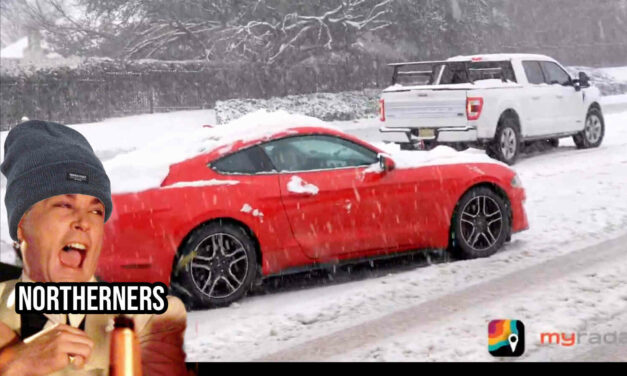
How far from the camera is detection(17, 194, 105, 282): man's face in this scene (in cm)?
129

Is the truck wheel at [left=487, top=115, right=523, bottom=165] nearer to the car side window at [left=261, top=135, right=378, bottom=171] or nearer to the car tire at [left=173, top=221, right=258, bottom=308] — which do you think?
the car side window at [left=261, top=135, right=378, bottom=171]

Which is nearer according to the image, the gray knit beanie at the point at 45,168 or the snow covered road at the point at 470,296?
the gray knit beanie at the point at 45,168

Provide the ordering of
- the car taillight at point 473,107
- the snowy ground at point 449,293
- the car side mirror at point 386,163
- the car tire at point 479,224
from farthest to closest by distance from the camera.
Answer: the car tire at point 479,224
the car side mirror at point 386,163
the car taillight at point 473,107
the snowy ground at point 449,293

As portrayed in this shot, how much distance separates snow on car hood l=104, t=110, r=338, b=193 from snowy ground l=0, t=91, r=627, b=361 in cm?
12

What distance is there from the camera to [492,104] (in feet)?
15.3

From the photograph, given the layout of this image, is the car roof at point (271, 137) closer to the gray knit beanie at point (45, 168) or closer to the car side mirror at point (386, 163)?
the car side mirror at point (386, 163)

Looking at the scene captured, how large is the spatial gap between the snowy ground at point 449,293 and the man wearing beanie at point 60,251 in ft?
3.17

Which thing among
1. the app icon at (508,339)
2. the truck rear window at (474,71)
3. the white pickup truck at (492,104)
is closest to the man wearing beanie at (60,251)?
the app icon at (508,339)

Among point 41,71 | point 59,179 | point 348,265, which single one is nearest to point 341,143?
point 348,265

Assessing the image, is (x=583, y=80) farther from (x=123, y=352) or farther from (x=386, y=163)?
(x=123, y=352)

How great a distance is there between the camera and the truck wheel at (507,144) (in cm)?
514

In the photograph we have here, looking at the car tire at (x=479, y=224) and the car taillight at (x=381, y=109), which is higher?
the car taillight at (x=381, y=109)

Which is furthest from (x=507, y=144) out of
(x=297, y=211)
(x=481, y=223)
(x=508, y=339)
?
(x=508, y=339)

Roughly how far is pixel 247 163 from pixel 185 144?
76cm
